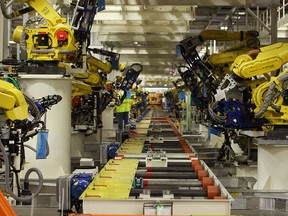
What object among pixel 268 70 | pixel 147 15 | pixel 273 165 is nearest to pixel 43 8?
pixel 268 70

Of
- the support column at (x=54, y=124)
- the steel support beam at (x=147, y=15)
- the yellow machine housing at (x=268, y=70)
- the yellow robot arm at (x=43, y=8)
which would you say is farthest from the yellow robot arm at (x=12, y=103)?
the steel support beam at (x=147, y=15)

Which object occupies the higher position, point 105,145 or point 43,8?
→ point 43,8

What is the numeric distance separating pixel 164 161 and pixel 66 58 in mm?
3205

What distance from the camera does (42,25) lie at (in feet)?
28.1

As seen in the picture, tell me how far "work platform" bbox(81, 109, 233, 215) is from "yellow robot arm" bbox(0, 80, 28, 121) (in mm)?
1092

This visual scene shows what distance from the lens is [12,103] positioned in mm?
5742

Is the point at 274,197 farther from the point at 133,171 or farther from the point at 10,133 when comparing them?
the point at 10,133

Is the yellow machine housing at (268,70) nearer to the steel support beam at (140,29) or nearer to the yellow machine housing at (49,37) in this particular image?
the yellow machine housing at (49,37)

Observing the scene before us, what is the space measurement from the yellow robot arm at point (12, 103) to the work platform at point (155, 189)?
3.58 ft

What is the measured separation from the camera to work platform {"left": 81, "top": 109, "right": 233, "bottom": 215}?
402cm

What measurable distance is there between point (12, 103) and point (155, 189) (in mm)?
1810

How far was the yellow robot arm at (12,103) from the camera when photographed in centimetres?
570

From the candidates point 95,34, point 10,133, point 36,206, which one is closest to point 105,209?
point 10,133

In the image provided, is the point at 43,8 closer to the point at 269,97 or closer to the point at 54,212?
the point at 54,212
